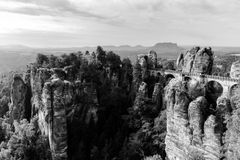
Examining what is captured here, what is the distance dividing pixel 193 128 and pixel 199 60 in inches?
811

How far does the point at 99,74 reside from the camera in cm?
4041

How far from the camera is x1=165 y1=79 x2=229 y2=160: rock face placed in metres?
18.2

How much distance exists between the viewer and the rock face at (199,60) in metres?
36.8

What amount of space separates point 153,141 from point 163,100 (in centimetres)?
772

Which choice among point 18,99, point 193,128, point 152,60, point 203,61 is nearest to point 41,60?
point 18,99

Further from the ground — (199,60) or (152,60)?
(199,60)

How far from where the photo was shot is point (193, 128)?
65.5 feet

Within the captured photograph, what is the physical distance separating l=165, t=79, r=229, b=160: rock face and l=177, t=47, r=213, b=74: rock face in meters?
16.2

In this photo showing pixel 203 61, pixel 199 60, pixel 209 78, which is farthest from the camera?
pixel 199 60

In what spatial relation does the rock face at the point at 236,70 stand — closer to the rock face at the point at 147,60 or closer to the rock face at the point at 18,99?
the rock face at the point at 147,60

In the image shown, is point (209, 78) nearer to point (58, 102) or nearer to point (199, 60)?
point (199, 60)

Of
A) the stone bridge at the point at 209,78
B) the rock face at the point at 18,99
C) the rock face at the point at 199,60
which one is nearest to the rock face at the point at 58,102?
the rock face at the point at 18,99

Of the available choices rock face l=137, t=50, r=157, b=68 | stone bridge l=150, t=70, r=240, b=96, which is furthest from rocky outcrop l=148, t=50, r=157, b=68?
stone bridge l=150, t=70, r=240, b=96

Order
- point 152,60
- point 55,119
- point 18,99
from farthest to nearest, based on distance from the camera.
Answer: point 152,60 → point 18,99 → point 55,119
